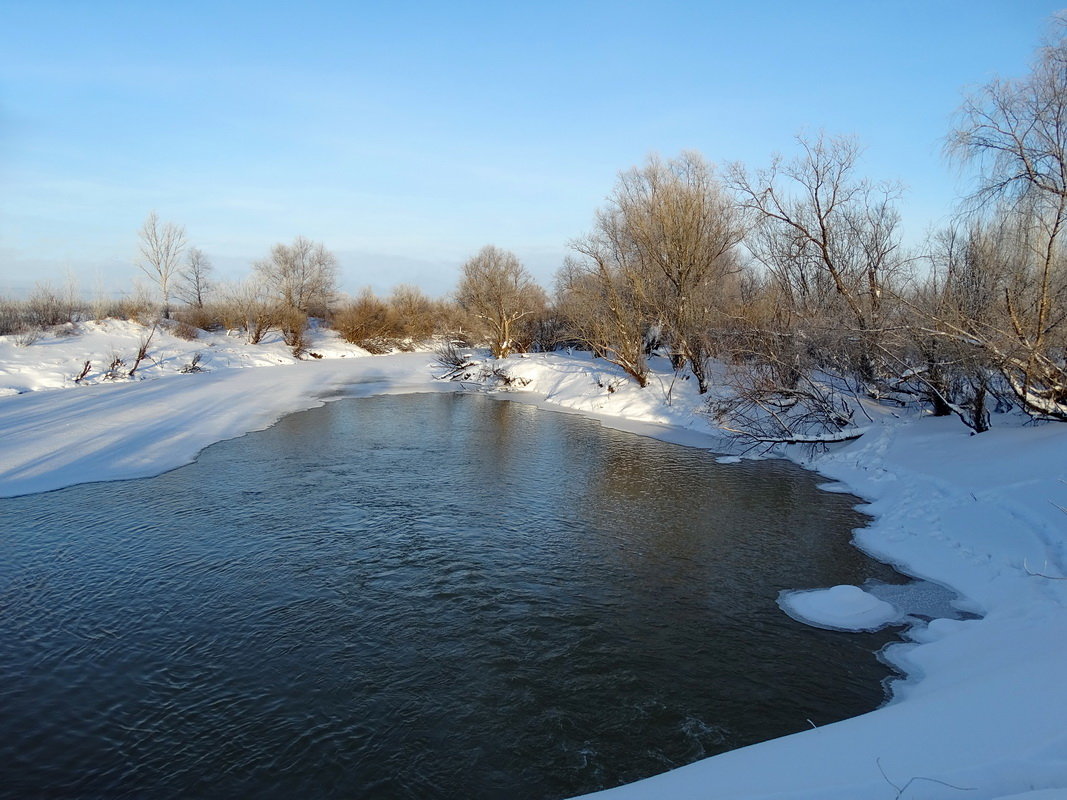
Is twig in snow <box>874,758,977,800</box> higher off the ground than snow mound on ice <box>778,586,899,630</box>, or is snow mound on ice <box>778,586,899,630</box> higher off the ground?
twig in snow <box>874,758,977,800</box>

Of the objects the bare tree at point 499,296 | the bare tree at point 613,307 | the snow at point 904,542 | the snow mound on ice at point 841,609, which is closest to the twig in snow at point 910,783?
the snow at point 904,542

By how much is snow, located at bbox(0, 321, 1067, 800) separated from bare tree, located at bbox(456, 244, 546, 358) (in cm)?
1275

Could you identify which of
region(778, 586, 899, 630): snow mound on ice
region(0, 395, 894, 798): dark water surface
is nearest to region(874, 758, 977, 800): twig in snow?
region(0, 395, 894, 798): dark water surface

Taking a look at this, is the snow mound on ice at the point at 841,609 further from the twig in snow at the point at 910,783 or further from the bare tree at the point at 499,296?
the bare tree at the point at 499,296

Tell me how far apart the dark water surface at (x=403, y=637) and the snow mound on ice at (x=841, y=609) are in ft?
0.80

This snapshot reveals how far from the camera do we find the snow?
318 centimetres

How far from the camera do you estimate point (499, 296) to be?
3622 centimetres

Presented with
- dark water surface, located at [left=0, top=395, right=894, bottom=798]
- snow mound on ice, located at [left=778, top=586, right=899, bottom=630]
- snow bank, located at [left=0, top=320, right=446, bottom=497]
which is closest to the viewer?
dark water surface, located at [left=0, top=395, right=894, bottom=798]

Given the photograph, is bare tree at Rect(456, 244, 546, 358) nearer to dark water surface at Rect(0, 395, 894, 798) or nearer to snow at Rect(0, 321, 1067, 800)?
snow at Rect(0, 321, 1067, 800)

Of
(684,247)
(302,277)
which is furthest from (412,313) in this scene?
(684,247)

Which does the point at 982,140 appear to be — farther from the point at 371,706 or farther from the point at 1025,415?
the point at 371,706

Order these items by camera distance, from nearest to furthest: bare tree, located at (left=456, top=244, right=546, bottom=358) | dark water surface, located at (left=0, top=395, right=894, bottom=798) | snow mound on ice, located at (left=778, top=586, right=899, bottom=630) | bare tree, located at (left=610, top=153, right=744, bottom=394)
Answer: dark water surface, located at (left=0, top=395, right=894, bottom=798)
snow mound on ice, located at (left=778, top=586, right=899, bottom=630)
bare tree, located at (left=610, top=153, right=744, bottom=394)
bare tree, located at (left=456, top=244, right=546, bottom=358)

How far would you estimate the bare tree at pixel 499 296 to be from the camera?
36.0 meters

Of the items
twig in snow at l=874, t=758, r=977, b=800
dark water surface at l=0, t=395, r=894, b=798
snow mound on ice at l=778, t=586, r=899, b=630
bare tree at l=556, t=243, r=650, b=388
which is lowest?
dark water surface at l=0, t=395, r=894, b=798
